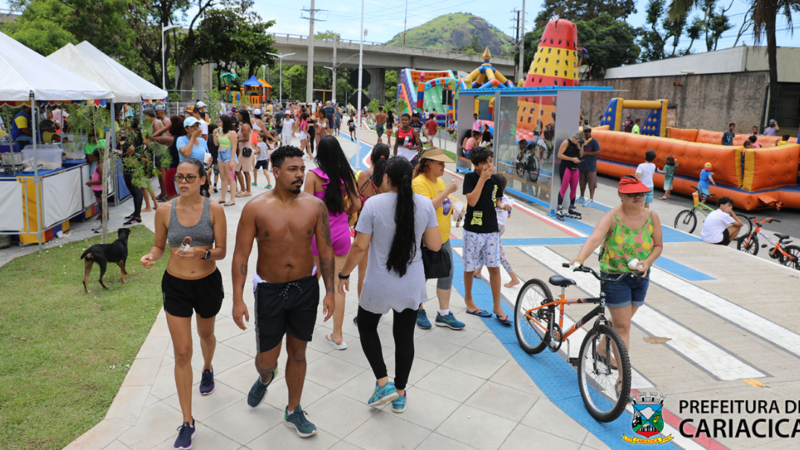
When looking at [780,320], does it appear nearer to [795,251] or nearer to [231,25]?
[795,251]

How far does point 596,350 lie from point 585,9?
71741 millimetres

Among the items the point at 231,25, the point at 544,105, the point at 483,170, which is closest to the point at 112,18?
the point at 231,25

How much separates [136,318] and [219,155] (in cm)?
613

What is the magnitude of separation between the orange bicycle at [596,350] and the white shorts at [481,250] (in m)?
0.59

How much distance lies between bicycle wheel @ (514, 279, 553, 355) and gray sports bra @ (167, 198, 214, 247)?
296 centimetres

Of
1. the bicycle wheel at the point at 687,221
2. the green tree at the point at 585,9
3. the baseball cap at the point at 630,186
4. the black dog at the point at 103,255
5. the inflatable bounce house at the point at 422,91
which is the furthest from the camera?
the green tree at the point at 585,9

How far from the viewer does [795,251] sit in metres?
9.87

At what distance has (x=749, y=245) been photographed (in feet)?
33.8

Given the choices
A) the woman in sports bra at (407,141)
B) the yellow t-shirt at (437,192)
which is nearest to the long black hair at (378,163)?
the yellow t-shirt at (437,192)

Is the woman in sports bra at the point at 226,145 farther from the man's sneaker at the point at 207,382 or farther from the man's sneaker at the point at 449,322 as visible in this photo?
the man's sneaker at the point at 207,382

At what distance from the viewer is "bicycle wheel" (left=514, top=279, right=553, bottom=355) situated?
210 inches

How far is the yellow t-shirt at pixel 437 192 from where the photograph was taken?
5445 mm

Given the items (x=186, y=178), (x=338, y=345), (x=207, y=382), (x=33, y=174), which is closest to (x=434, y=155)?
(x=338, y=345)

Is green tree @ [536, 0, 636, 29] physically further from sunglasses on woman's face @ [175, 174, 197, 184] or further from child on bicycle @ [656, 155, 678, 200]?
sunglasses on woman's face @ [175, 174, 197, 184]
